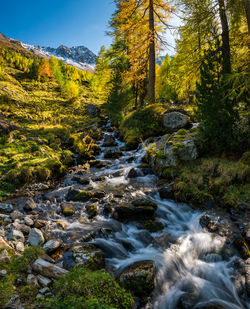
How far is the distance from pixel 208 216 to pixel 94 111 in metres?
29.3

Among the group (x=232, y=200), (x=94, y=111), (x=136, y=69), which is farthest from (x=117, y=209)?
(x=94, y=111)

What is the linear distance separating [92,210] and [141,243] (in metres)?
2.56

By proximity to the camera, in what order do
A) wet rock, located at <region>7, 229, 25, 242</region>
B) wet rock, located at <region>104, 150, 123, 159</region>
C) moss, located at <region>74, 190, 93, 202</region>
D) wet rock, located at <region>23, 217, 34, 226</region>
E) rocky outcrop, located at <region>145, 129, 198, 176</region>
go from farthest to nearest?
1. wet rock, located at <region>104, 150, 123, 159</region>
2. rocky outcrop, located at <region>145, 129, 198, 176</region>
3. moss, located at <region>74, 190, 93, 202</region>
4. wet rock, located at <region>23, 217, 34, 226</region>
5. wet rock, located at <region>7, 229, 25, 242</region>

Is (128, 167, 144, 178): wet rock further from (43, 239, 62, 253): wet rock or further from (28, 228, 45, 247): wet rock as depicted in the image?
(28, 228, 45, 247): wet rock

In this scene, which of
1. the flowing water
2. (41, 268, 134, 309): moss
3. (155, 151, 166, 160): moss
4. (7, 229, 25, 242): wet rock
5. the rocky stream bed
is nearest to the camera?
(41, 268, 134, 309): moss

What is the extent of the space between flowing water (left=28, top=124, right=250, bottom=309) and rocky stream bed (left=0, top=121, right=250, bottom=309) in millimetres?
23

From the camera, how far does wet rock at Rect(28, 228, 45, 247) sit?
5.03m

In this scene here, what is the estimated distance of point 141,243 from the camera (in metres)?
5.96

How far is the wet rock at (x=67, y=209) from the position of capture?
24.4ft

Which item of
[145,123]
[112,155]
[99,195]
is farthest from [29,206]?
[145,123]

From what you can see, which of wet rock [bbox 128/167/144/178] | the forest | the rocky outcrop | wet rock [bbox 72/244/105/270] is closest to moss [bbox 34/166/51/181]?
the forest

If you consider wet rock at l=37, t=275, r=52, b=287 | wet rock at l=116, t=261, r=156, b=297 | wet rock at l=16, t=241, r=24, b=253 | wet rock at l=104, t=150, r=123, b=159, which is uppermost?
wet rock at l=104, t=150, r=123, b=159

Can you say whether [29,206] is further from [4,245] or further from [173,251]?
[173,251]

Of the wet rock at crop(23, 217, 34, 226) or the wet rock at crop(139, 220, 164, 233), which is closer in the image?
the wet rock at crop(23, 217, 34, 226)
